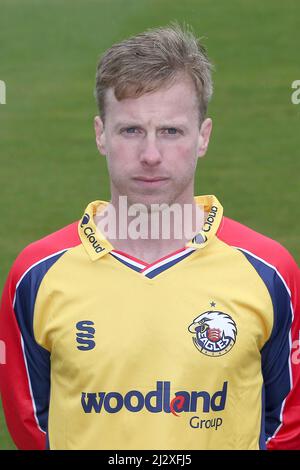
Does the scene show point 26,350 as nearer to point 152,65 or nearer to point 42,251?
point 42,251

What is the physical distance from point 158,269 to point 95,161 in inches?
272

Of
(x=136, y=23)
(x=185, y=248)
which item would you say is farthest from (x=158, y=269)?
(x=136, y=23)

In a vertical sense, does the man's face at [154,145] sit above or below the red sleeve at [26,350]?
above

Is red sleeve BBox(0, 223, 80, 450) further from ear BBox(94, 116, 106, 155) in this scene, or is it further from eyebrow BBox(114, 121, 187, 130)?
eyebrow BBox(114, 121, 187, 130)

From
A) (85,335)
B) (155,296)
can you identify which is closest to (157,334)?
(155,296)

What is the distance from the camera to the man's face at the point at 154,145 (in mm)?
4293

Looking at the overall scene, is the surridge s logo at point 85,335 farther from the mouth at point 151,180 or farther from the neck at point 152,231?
the mouth at point 151,180

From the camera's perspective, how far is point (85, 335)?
14.3 ft

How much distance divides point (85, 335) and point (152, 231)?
1.48 ft

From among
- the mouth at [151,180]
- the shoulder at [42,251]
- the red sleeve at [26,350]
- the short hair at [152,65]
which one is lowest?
the red sleeve at [26,350]

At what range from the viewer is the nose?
4258 millimetres

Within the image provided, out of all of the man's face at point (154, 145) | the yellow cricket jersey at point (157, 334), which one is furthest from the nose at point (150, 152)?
the yellow cricket jersey at point (157, 334)

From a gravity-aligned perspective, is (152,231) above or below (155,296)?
above
